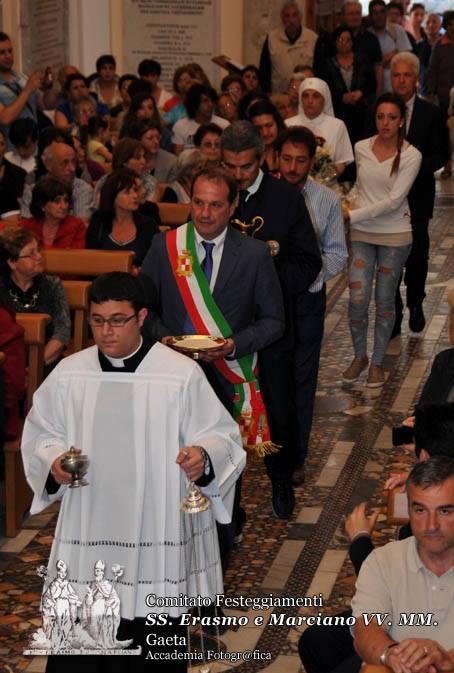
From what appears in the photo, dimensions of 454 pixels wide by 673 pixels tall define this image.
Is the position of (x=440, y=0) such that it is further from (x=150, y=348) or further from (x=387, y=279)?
(x=150, y=348)

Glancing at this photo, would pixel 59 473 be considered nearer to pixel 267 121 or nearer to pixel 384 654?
pixel 384 654

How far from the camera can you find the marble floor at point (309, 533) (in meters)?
6.00

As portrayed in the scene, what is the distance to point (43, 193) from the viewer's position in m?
9.09

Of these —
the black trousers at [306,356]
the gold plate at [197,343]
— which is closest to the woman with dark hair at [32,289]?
the black trousers at [306,356]

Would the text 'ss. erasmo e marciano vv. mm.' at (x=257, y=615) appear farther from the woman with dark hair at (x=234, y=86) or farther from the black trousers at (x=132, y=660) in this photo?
the woman with dark hair at (x=234, y=86)

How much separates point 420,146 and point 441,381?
16.1ft

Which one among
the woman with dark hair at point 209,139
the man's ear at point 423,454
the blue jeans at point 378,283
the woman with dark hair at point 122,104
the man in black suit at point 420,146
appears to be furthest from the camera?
the woman with dark hair at point 122,104

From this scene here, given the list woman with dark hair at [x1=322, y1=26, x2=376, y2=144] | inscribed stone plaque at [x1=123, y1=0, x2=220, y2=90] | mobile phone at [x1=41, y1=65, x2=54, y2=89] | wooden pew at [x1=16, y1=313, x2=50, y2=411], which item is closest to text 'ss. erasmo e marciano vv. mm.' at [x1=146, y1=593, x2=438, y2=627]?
wooden pew at [x1=16, y1=313, x2=50, y2=411]

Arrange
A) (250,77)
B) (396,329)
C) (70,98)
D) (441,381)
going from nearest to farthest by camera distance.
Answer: (441,381) < (396,329) < (70,98) < (250,77)

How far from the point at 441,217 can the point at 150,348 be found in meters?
11.9

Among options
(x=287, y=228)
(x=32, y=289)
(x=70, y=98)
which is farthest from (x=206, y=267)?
(x=70, y=98)

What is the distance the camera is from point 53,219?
9.29 meters


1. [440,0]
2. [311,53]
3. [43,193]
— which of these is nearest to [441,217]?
[311,53]

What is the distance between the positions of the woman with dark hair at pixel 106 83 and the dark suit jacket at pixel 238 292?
10.1 meters
